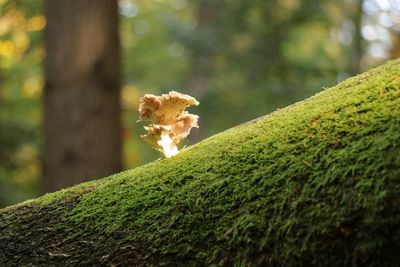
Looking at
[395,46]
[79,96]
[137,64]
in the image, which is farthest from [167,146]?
[395,46]

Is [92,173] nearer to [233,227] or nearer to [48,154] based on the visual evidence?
[48,154]

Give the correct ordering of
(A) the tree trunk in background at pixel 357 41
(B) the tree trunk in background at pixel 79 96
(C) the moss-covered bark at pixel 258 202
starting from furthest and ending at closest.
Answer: (A) the tree trunk in background at pixel 357 41
(B) the tree trunk in background at pixel 79 96
(C) the moss-covered bark at pixel 258 202

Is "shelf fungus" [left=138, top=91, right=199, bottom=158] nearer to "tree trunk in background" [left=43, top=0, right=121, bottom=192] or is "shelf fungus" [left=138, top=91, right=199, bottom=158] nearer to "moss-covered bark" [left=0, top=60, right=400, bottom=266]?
"moss-covered bark" [left=0, top=60, right=400, bottom=266]

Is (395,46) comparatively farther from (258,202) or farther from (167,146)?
(258,202)

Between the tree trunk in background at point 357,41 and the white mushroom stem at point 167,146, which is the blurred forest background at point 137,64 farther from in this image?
the white mushroom stem at point 167,146

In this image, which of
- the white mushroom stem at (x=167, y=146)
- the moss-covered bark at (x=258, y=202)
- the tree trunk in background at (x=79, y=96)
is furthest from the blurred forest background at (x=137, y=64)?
the moss-covered bark at (x=258, y=202)

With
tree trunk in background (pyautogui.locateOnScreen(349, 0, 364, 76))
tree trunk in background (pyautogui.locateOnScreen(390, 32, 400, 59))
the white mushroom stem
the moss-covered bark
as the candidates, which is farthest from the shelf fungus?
tree trunk in background (pyautogui.locateOnScreen(390, 32, 400, 59))

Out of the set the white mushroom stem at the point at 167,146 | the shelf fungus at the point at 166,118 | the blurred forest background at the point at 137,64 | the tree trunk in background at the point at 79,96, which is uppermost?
the blurred forest background at the point at 137,64

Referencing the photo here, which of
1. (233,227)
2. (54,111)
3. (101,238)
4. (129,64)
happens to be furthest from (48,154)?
(129,64)
